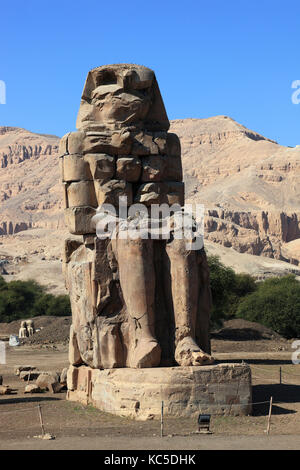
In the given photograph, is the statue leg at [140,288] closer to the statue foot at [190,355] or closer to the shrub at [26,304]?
the statue foot at [190,355]

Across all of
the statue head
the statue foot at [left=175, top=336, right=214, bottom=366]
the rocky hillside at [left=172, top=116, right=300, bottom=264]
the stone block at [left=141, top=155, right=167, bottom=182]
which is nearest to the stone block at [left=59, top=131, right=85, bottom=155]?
the statue head

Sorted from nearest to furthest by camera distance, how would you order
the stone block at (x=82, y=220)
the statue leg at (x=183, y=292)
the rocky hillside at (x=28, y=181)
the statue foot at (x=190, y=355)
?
the statue foot at (x=190, y=355)
the statue leg at (x=183, y=292)
the stone block at (x=82, y=220)
the rocky hillside at (x=28, y=181)

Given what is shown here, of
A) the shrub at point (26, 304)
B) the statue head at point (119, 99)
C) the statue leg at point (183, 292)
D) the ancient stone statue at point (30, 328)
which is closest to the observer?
the statue leg at point (183, 292)

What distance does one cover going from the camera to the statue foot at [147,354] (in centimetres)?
791

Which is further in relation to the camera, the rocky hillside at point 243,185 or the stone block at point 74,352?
the rocky hillside at point 243,185

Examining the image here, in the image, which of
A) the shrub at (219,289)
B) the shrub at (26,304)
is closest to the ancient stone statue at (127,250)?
the shrub at (219,289)

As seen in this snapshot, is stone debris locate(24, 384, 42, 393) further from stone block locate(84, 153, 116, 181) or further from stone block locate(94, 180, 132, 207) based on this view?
stone block locate(84, 153, 116, 181)

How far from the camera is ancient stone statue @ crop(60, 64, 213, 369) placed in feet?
26.8

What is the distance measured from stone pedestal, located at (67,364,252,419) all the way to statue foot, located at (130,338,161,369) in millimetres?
138

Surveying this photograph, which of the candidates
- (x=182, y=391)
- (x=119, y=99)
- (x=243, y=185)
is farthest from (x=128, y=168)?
(x=243, y=185)

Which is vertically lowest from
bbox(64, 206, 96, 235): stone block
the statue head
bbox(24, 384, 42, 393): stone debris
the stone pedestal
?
bbox(24, 384, 42, 393): stone debris

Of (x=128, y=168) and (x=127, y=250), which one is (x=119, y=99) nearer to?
(x=128, y=168)

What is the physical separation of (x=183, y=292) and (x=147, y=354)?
799 mm

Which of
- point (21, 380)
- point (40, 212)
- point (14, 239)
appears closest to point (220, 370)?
point (21, 380)
